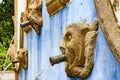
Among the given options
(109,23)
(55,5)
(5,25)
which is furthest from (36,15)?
(5,25)

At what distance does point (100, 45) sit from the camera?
10.4 feet

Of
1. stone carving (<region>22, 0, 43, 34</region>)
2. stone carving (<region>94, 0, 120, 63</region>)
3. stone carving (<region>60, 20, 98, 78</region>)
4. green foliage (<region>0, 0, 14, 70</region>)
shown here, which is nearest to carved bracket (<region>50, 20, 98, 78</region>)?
stone carving (<region>60, 20, 98, 78</region>)

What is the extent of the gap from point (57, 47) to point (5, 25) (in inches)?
467

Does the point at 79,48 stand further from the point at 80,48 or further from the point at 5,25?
the point at 5,25

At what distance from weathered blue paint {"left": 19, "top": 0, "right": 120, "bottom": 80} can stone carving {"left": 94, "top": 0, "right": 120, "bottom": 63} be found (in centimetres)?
10

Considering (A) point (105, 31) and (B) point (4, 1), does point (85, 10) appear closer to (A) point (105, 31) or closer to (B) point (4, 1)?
(A) point (105, 31)

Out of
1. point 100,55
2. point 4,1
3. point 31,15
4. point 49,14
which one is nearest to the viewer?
point 100,55

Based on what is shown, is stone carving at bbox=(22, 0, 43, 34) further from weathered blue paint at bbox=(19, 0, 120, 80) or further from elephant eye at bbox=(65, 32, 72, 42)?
elephant eye at bbox=(65, 32, 72, 42)

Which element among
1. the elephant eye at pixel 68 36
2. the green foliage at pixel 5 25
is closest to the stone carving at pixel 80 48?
the elephant eye at pixel 68 36

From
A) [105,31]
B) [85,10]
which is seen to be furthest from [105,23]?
[85,10]

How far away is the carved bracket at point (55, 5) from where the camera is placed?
423 cm

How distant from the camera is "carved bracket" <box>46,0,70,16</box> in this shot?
13.9ft

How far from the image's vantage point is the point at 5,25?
53.3 ft

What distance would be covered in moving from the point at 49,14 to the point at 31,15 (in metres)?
0.99
